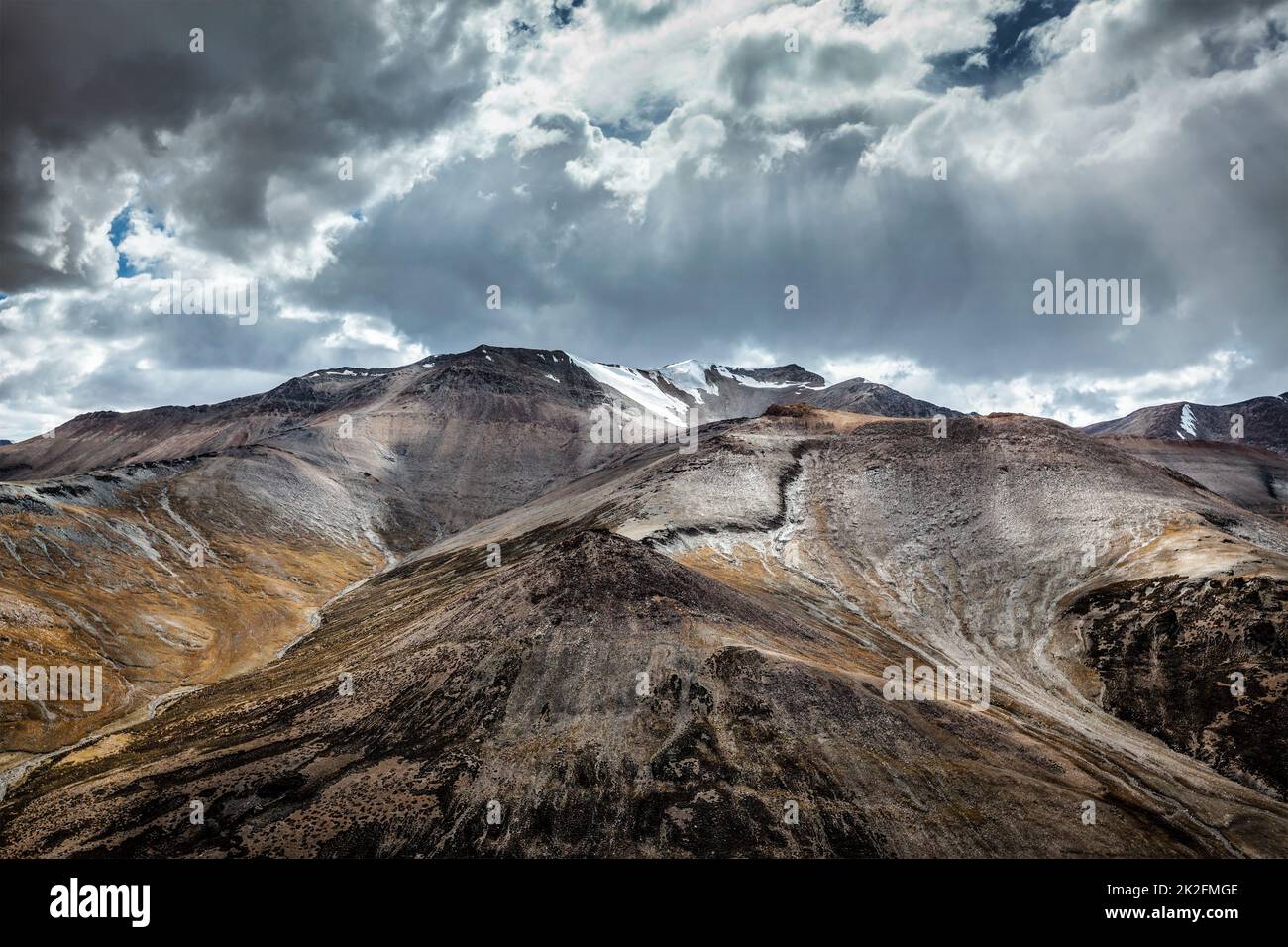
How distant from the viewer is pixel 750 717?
144ft

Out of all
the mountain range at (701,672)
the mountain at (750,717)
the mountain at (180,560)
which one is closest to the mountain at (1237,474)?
the mountain range at (701,672)

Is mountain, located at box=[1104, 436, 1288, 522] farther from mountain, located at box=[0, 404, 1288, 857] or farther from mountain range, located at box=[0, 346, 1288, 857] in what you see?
mountain, located at box=[0, 404, 1288, 857]

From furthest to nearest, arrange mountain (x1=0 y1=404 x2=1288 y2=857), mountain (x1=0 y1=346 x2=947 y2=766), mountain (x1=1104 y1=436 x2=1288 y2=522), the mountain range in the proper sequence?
mountain (x1=1104 y1=436 x2=1288 y2=522) < mountain (x1=0 y1=346 x2=947 y2=766) < the mountain range < mountain (x1=0 y1=404 x2=1288 y2=857)

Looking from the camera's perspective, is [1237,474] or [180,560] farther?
[1237,474]

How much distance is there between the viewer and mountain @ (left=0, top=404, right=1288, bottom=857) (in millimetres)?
36969

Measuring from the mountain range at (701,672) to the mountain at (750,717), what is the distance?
10.0 inches

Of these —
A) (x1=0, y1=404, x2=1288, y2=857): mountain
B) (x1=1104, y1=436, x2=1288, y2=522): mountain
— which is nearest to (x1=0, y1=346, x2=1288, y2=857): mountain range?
(x1=0, y1=404, x2=1288, y2=857): mountain

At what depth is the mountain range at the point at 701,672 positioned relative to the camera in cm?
3769

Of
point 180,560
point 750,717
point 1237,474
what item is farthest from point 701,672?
point 1237,474

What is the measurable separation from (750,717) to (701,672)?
17.1 ft

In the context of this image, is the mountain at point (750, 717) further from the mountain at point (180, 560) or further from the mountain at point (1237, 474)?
the mountain at point (1237, 474)

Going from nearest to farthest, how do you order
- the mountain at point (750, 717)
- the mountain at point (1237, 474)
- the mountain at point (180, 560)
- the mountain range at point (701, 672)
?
the mountain at point (750, 717) → the mountain range at point (701, 672) → the mountain at point (180, 560) → the mountain at point (1237, 474)

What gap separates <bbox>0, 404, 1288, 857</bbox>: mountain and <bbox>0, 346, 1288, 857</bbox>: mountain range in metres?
0.25

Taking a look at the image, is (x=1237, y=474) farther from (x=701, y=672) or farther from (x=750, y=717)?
(x=750, y=717)
